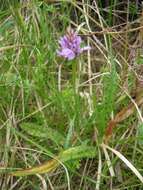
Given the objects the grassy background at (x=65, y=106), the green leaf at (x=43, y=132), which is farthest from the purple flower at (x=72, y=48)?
the green leaf at (x=43, y=132)

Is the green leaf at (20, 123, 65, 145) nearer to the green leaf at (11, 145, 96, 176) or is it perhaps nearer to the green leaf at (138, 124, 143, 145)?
the green leaf at (11, 145, 96, 176)

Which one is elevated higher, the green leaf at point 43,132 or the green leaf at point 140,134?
the green leaf at point 43,132

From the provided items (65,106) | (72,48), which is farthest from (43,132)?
(72,48)

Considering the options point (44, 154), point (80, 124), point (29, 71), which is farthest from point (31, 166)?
point (29, 71)

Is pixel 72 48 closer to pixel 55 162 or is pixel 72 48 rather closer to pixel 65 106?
pixel 65 106

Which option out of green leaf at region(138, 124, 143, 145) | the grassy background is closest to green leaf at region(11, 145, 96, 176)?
the grassy background

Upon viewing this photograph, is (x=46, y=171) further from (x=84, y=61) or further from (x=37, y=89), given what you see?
(x=84, y=61)

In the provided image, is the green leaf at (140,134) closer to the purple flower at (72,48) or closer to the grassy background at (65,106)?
the grassy background at (65,106)
